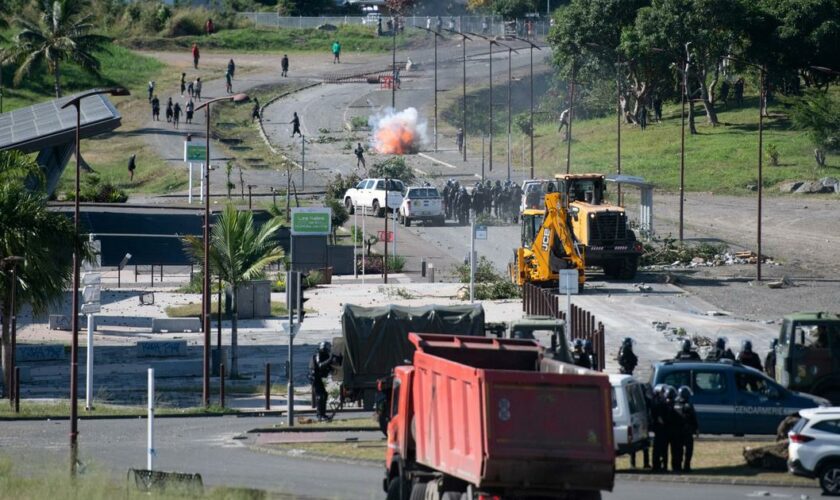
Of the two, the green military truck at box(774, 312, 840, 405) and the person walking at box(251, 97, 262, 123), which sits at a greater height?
the person walking at box(251, 97, 262, 123)

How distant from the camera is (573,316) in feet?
132

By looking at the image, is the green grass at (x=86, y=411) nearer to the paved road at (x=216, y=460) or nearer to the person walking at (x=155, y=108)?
the paved road at (x=216, y=460)

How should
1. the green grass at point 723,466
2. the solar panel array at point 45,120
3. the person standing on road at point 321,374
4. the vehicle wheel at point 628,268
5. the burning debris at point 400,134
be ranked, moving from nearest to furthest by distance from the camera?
the green grass at point 723,466, the person standing on road at point 321,374, the solar panel array at point 45,120, the vehicle wheel at point 628,268, the burning debris at point 400,134

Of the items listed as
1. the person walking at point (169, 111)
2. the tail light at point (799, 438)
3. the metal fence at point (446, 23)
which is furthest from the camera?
the metal fence at point (446, 23)

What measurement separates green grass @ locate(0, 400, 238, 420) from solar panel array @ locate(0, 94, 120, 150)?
12155 mm

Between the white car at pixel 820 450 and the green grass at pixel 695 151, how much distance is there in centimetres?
5409

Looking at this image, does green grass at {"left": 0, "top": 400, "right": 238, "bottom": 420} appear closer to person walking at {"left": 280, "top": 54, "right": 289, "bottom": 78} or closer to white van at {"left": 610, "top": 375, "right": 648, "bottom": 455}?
→ white van at {"left": 610, "top": 375, "right": 648, "bottom": 455}

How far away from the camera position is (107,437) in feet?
98.4

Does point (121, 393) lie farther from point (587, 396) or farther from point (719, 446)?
point (587, 396)

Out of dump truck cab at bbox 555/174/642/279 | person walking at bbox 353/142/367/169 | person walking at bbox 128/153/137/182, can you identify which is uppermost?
person walking at bbox 353/142/367/169

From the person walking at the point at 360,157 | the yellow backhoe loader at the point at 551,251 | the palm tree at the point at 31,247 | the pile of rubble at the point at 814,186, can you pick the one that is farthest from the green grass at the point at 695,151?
the palm tree at the point at 31,247

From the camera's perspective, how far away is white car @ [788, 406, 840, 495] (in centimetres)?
2275

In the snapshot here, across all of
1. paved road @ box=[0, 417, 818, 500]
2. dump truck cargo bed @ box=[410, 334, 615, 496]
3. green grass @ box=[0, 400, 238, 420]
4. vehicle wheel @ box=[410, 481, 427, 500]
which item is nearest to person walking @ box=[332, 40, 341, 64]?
green grass @ box=[0, 400, 238, 420]

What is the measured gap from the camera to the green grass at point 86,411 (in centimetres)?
3297
